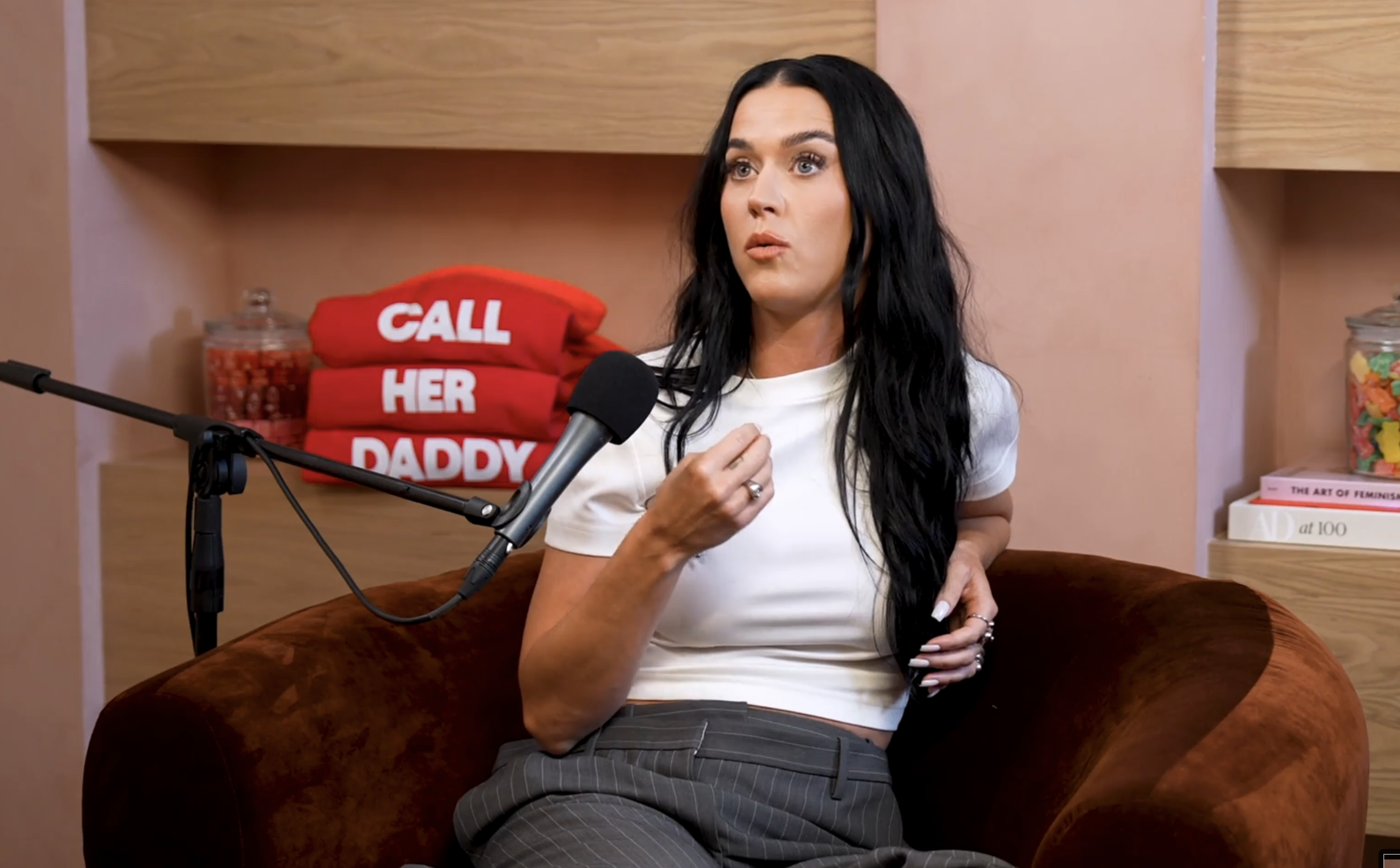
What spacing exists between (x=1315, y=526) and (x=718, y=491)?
43.6 inches

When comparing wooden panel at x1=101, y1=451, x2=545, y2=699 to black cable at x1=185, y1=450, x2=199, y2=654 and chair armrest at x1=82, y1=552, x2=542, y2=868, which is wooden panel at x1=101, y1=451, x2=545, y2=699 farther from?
black cable at x1=185, y1=450, x2=199, y2=654

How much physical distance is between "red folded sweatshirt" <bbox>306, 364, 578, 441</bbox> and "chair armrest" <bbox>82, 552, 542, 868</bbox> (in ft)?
1.57

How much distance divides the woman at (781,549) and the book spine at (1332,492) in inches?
23.0

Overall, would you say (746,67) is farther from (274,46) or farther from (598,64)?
(274,46)

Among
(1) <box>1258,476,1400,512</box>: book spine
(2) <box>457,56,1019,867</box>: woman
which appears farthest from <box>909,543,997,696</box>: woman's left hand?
(1) <box>1258,476,1400,512</box>: book spine

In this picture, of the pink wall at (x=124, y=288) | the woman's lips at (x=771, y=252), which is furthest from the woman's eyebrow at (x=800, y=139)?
the pink wall at (x=124, y=288)

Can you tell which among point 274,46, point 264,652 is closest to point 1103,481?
point 264,652

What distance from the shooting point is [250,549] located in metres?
2.43

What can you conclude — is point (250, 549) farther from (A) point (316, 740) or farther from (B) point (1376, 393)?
(B) point (1376, 393)

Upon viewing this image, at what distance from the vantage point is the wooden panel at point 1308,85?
197cm

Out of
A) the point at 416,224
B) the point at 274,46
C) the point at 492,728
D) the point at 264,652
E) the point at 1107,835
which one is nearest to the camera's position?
the point at 1107,835

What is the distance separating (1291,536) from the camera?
2043 millimetres

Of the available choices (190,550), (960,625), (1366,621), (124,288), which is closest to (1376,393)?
(1366,621)

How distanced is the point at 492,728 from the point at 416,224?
126 centimetres
